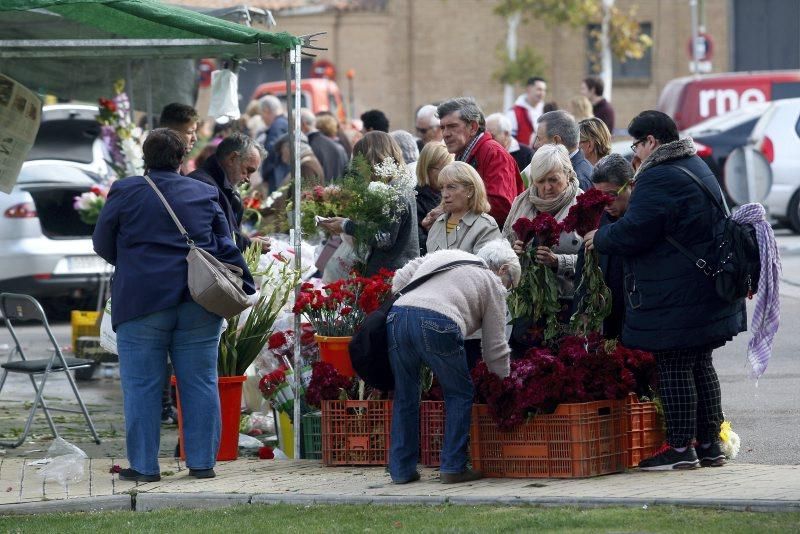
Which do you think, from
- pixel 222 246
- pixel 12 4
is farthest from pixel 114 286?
pixel 12 4

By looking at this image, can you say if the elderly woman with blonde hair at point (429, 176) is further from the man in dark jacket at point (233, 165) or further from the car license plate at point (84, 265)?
the car license plate at point (84, 265)

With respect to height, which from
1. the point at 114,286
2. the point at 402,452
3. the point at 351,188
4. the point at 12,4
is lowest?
the point at 402,452

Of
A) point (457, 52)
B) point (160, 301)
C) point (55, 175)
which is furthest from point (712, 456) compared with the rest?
point (457, 52)

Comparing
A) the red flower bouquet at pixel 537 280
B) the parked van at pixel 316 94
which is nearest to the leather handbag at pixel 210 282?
the red flower bouquet at pixel 537 280

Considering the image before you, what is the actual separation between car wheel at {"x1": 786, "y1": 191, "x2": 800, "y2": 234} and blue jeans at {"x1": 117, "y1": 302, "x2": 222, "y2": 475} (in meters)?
14.0

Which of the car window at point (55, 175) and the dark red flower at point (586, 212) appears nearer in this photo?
the dark red flower at point (586, 212)

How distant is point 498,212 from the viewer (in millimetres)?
9555

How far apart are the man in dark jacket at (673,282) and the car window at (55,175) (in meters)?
8.87

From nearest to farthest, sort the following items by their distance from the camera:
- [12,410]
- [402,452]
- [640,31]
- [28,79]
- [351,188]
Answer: [402,452] < [351,188] < [12,410] < [28,79] < [640,31]

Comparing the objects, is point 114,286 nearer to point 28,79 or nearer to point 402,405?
point 402,405

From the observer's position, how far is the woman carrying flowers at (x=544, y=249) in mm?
8570

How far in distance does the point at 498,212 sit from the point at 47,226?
754 centimetres

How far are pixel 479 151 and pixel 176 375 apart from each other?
7.83ft

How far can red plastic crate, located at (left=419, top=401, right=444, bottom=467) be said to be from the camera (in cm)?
841
